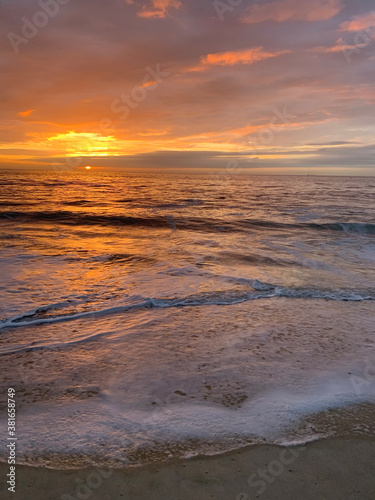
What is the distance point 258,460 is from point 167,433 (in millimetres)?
766

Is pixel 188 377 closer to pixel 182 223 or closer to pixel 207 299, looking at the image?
pixel 207 299

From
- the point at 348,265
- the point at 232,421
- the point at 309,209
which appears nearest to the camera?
the point at 232,421

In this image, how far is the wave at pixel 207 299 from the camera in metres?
5.62

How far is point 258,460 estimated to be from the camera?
2707 millimetres

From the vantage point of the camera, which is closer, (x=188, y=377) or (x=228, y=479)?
(x=228, y=479)

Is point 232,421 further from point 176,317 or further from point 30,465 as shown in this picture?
point 176,317

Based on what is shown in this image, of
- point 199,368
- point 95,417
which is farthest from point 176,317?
point 95,417

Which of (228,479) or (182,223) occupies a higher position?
(182,223)

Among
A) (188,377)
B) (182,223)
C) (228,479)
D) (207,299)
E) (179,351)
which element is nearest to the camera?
(228,479)

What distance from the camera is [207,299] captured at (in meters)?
6.57

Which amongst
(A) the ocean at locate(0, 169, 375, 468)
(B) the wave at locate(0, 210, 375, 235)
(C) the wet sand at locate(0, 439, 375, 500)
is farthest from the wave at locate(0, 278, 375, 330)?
(B) the wave at locate(0, 210, 375, 235)

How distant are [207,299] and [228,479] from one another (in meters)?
4.09

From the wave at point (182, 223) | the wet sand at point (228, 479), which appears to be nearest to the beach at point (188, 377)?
the wet sand at point (228, 479)

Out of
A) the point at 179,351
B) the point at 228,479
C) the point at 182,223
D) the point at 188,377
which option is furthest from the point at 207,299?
the point at 182,223
